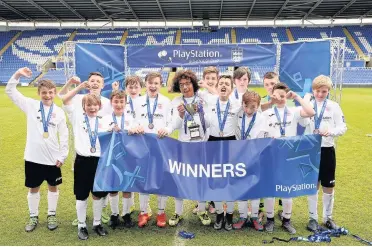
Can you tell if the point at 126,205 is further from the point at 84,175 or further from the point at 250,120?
the point at 250,120

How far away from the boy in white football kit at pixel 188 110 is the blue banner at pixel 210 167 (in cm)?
31

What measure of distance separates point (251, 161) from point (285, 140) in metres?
0.46

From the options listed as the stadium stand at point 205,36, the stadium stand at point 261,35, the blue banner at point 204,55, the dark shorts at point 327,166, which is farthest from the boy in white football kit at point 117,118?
the stadium stand at point 261,35

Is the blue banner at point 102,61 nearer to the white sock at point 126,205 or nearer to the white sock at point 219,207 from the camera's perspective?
the white sock at point 126,205

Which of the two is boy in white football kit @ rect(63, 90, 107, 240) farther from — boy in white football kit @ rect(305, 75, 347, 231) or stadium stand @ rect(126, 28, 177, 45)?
stadium stand @ rect(126, 28, 177, 45)

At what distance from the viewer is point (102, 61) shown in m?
6.71

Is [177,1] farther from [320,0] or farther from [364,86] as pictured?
[364,86]

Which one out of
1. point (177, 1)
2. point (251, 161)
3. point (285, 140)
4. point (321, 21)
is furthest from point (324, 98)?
point (321, 21)

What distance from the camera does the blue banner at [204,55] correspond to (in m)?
6.96

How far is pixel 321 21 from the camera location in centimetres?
3897

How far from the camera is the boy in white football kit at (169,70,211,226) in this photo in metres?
4.22

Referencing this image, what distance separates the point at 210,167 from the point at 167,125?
0.83 metres

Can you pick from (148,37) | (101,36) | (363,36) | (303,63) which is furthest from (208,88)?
(363,36)

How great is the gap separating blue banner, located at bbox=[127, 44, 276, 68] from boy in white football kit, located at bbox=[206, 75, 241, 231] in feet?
9.23
